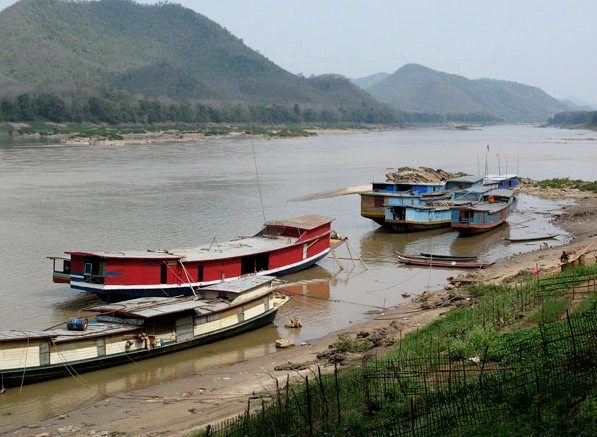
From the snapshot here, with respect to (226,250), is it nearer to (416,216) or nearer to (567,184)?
(416,216)

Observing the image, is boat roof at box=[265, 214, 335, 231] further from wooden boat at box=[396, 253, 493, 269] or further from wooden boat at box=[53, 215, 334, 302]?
wooden boat at box=[396, 253, 493, 269]

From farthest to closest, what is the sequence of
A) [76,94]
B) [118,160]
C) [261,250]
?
1. [76,94]
2. [118,160]
3. [261,250]

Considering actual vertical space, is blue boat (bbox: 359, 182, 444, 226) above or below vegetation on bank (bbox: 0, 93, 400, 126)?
below

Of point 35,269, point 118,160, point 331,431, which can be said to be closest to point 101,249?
point 35,269

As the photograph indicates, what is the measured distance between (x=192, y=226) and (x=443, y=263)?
1370 cm

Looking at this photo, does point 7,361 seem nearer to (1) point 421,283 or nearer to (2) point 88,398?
(2) point 88,398

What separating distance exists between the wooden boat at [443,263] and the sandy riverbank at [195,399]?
24.7ft

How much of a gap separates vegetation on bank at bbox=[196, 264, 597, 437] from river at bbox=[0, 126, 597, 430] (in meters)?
5.50

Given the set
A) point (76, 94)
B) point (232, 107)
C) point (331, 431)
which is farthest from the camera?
point (232, 107)

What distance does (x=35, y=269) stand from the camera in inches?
1125

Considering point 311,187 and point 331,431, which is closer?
point 331,431

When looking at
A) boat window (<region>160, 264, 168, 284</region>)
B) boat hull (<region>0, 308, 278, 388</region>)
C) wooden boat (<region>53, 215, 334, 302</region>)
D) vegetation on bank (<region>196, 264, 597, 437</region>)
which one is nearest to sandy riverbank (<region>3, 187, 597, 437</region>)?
vegetation on bank (<region>196, 264, 597, 437</region>)

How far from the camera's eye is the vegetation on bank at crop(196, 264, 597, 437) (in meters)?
9.89

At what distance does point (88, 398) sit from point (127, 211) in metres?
26.8
